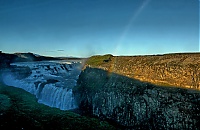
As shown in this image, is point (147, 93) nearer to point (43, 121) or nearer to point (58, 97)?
point (43, 121)

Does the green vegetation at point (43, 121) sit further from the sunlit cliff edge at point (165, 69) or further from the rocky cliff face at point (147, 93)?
the sunlit cliff edge at point (165, 69)

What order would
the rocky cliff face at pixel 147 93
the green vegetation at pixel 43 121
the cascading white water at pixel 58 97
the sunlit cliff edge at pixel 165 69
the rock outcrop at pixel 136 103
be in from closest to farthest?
the rock outcrop at pixel 136 103 < the rocky cliff face at pixel 147 93 < the sunlit cliff edge at pixel 165 69 < the green vegetation at pixel 43 121 < the cascading white water at pixel 58 97

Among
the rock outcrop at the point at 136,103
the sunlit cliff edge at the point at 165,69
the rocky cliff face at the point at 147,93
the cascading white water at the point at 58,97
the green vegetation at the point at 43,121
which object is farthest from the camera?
the cascading white water at the point at 58,97

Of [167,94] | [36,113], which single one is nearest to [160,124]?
[167,94]

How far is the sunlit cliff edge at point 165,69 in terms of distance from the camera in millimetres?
11859

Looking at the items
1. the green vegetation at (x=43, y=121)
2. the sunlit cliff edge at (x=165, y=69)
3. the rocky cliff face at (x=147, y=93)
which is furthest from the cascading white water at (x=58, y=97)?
the sunlit cliff edge at (x=165, y=69)

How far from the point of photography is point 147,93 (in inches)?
546

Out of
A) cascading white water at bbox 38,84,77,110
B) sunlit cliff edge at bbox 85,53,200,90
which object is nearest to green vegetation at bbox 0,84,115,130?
cascading white water at bbox 38,84,77,110

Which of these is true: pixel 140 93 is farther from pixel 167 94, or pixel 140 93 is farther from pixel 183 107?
pixel 183 107

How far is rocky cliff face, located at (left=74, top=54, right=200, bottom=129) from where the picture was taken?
1133 centimetres

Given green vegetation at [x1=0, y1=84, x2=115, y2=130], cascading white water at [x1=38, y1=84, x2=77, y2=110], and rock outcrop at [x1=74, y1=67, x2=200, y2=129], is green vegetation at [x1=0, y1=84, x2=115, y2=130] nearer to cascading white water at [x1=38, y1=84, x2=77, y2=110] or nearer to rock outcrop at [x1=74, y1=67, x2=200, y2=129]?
rock outcrop at [x1=74, y1=67, x2=200, y2=129]

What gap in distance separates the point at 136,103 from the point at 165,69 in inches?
115

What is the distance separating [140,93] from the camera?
1443 cm

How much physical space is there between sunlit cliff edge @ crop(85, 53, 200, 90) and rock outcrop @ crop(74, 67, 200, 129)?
0.41 meters
